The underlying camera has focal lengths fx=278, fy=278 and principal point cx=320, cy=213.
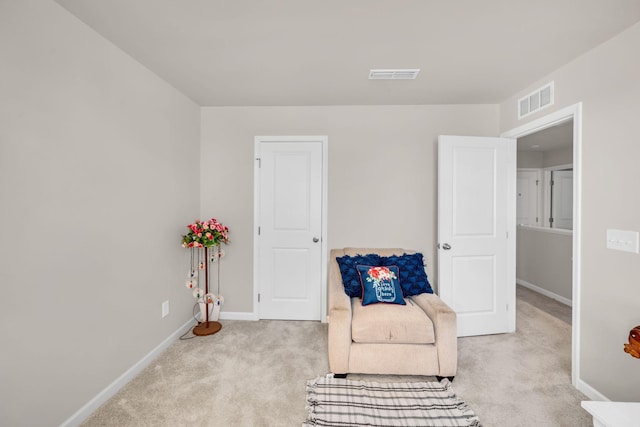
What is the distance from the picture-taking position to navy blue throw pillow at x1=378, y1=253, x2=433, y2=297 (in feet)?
8.38

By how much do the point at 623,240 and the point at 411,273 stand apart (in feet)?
4.70

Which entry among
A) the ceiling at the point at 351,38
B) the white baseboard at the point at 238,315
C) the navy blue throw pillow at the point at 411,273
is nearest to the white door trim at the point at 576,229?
the ceiling at the point at 351,38

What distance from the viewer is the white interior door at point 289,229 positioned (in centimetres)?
322

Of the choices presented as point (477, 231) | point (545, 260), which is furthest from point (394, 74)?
point (545, 260)

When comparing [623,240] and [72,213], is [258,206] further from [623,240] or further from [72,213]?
[623,240]

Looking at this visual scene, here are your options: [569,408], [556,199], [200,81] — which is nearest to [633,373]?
[569,408]

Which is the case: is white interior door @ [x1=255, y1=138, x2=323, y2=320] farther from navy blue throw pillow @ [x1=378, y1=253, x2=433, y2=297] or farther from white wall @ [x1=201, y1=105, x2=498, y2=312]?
navy blue throw pillow @ [x1=378, y1=253, x2=433, y2=297]

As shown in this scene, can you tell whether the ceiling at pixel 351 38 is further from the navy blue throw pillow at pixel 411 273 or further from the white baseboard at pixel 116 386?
the white baseboard at pixel 116 386

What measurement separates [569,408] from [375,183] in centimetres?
236

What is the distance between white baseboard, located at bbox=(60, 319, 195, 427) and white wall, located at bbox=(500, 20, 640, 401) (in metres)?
3.41

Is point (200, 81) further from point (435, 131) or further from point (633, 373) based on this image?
point (633, 373)

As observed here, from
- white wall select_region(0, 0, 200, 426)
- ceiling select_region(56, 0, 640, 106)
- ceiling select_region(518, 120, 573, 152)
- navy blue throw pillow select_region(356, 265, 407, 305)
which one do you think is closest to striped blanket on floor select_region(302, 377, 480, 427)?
navy blue throw pillow select_region(356, 265, 407, 305)

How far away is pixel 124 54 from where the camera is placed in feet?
6.90

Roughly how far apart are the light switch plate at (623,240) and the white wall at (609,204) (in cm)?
3
